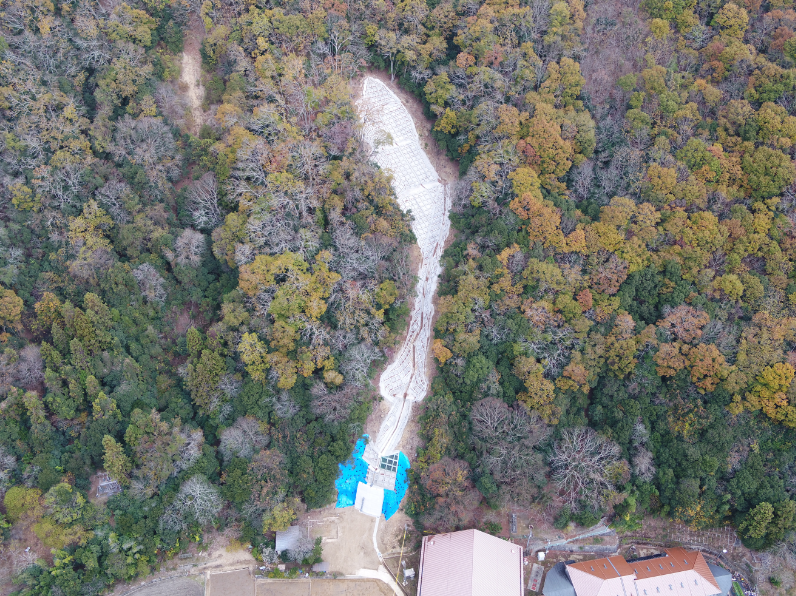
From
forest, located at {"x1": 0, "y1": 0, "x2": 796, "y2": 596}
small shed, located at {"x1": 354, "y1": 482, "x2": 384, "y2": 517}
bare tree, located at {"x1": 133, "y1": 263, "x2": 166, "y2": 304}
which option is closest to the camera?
forest, located at {"x1": 0, "y1": 0, "x2": 796, "y2": 596}

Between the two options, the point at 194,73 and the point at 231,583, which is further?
the point at 194,73

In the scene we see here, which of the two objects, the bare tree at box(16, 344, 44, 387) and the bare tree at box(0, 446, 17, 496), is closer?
the bare tree at box(0, 446, 17, 496)

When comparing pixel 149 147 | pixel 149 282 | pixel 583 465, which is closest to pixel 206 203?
pixel 149 147

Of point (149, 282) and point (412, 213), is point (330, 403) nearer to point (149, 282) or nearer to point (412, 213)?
point (149, 282)

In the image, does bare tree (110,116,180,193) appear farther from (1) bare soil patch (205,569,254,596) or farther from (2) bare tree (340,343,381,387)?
(1) bare soil patch (205,569,254,596)

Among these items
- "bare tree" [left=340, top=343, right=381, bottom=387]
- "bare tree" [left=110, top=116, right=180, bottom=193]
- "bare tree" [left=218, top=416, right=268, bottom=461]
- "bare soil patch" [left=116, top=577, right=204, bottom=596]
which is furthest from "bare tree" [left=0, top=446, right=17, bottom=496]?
"bare tree" [left=340, top=343, right=381, bottom=387]

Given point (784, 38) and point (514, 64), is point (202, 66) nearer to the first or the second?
point (514, 64)
